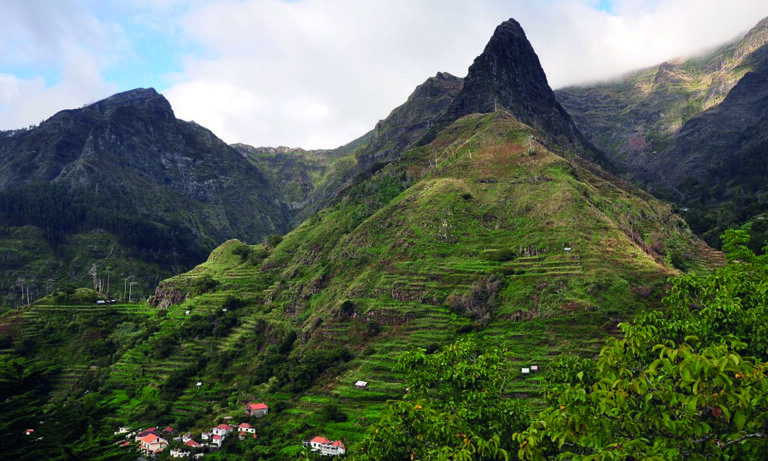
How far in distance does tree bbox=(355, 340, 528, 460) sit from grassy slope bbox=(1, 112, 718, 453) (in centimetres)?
5052

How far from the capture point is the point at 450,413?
47.2 feet

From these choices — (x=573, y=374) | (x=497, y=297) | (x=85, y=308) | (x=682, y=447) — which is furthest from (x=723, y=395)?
(x=85, y=308)

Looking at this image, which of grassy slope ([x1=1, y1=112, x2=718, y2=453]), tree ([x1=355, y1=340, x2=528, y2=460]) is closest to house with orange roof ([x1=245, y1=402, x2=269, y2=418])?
grassy slope ([x1=1, y1=112, x2=718, y2=453])

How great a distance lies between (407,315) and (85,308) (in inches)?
4416

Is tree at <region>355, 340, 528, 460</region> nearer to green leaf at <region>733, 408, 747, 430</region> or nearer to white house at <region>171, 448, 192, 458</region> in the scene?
green leaf at <region>733, 408, 747, 430</region>

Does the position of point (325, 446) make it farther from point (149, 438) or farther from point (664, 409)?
point (664, 409)

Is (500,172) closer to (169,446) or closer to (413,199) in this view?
(413,199)

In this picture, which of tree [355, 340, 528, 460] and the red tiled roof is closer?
tree [355, 340, 528, 460]

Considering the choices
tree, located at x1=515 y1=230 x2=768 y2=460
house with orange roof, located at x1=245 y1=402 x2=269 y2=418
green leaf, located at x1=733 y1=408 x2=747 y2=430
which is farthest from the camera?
house with orange roof, located at x1=245 y1=402 x2=269 y2=418

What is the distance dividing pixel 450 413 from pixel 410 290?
79.9 m

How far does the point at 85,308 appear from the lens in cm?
13538

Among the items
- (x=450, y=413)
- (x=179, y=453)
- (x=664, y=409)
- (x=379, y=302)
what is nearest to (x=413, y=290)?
(x=379, y=302)

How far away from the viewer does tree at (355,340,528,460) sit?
11641mm

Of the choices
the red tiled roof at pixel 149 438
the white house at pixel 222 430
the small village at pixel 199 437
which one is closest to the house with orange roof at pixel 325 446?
the small village at pixel 199 437
